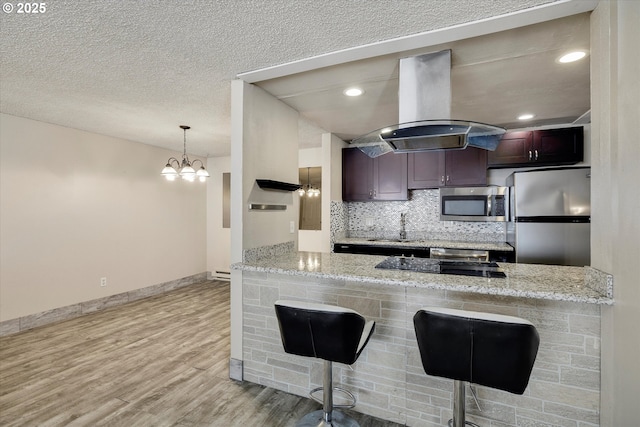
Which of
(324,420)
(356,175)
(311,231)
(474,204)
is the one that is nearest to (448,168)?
(474,204)

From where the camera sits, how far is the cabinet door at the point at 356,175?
448cm

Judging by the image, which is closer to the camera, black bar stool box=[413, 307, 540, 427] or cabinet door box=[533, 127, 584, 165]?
black bar stool box=[413, 307, 540, 427]

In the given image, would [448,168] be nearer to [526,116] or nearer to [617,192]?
[526,116]

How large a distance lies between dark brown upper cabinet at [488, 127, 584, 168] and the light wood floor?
3.36m

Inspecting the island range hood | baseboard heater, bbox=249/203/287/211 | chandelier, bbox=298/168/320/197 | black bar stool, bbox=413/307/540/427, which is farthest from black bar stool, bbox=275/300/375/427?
chandelier, bbox=298/168/320/197

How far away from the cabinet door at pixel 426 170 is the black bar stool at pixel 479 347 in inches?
117

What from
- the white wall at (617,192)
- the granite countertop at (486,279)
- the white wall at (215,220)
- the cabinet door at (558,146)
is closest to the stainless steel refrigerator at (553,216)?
the cabinet door at (558,146)

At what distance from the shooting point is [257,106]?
2.60m

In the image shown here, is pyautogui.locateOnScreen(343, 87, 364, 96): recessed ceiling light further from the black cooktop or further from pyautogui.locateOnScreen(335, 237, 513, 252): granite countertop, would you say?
pyautogui.locateOnScreen(335, 237, 513, 252): granite countertop

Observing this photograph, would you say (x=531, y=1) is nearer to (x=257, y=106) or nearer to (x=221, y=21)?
(x=221, y=21)

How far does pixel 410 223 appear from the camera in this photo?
450 centimetres

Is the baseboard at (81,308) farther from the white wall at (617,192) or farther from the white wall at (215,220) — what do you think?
the white wall at (617,192)

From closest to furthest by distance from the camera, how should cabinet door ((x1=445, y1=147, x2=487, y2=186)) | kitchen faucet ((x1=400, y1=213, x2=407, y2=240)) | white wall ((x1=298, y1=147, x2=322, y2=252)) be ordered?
cabinet door ((x1=445, y1=147, x2=487, y2=186)) → kitchen faucet ((x1=400, y1=213, x2=407, y2=240)) → white wall ((x1=298, y1=147, x2=322, y2=252))

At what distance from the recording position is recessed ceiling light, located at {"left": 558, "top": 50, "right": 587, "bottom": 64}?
2012 mm
